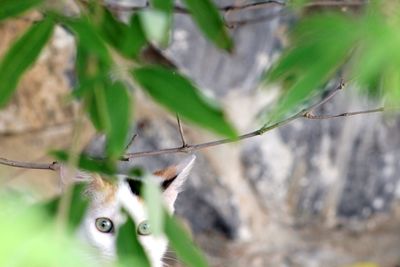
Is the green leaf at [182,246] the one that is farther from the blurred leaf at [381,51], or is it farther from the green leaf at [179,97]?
the blurred leaf at [381,51]

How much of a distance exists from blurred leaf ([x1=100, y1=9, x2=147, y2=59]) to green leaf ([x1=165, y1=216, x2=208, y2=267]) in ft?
0.74

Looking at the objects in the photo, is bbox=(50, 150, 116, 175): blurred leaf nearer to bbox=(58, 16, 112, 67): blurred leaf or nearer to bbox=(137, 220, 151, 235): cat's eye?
bbox=(58, 16, 112, 67): blurred leaf

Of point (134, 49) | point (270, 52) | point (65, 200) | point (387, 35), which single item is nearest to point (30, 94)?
point (270, 52)

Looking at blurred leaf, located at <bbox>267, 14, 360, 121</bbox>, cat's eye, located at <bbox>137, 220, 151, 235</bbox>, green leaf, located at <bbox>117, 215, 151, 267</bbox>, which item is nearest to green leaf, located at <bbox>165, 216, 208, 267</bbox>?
green leaf, located at <bbox>117, 215, 151, 267</bbox>

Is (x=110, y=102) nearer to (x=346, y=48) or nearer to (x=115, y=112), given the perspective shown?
(x=115, y=112)

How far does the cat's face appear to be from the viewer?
1502mm

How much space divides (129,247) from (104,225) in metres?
0.83

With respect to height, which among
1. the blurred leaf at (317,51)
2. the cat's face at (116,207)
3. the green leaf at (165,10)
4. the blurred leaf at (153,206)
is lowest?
the blurred leaf at (153,206)

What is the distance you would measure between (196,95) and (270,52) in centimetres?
148

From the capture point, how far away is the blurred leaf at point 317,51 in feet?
2.31

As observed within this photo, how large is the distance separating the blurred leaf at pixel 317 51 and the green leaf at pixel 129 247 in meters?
0.17

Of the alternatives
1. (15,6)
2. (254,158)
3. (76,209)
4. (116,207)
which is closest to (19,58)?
(15,6)

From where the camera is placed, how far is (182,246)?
0.78 m

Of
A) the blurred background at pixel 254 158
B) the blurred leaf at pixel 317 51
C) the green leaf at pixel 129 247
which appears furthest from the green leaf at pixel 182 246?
the blurred background at pixel 254 158
